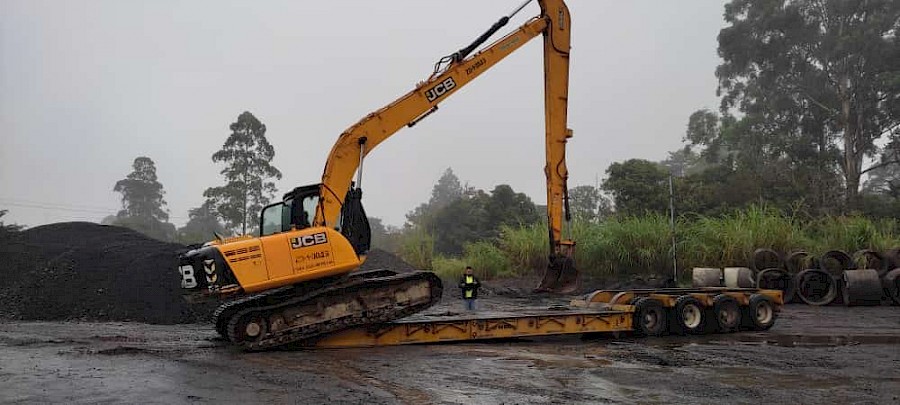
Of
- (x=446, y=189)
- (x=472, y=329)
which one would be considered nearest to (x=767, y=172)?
(x=472, y=329)

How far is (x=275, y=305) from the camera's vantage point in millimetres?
9266

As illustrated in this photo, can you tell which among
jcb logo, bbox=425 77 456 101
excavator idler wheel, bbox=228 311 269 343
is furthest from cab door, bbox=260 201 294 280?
jcb logo, bbox=425 77 456 101

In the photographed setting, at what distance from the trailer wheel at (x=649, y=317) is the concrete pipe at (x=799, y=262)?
9036 millimetres

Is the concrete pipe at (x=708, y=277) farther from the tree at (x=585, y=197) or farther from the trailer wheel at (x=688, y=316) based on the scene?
the tree at (x=585, y=197)

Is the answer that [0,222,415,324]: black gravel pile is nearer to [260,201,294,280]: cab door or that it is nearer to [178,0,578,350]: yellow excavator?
[178,0,578,350]: yellow excavator

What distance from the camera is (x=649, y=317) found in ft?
36.3

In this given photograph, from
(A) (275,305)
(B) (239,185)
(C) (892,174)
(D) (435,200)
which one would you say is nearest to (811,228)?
(A) (275,305)

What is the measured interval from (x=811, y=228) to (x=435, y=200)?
56358 mm

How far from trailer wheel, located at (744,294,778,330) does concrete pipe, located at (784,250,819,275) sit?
7.20 metres

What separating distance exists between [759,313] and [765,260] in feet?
26.0

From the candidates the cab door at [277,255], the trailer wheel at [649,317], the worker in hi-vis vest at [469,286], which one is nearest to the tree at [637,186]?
the worker in hi-vis vest at [469,286]

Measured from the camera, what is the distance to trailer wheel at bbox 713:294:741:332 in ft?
37.5

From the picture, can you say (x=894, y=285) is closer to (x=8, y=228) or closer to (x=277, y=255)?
(x=277, y=255)

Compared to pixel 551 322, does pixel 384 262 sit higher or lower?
higher
